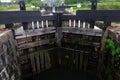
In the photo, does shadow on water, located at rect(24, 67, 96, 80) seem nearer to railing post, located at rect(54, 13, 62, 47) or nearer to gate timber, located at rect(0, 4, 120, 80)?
gate timber, located at rect(0, 4, 120, 80)

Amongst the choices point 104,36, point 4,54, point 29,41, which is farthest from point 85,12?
point 4,54

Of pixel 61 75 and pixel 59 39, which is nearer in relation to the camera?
pixel 61 75

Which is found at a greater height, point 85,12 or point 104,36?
point 85,12

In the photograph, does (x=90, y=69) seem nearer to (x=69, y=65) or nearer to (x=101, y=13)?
(x=69, y=65)

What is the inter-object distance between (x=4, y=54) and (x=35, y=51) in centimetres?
444

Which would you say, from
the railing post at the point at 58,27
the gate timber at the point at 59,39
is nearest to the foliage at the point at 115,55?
the gate timber at the point at 59,39

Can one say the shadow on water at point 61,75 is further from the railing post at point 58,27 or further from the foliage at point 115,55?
the foliage at point 115,55

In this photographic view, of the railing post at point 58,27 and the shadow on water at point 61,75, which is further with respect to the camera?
the railing post at point 58,27

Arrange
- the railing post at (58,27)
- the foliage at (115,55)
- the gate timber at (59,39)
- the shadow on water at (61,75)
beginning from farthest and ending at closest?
the railing post at (58,27) → the shadow on water at (61,75) → the gate timber at (59,39) → the foliage at (115,55)

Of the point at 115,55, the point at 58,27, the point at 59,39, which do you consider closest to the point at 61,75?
the point at 59,39

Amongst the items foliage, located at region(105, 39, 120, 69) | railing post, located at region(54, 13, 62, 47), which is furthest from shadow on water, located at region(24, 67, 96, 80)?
foliage, located at region(105, 39, 120, 69)

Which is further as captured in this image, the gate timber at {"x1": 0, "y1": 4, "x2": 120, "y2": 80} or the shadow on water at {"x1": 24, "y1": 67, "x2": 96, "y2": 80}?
the shadow on water at {"x1": 24, "y1": 67, "x2": 96, "y2": 80}

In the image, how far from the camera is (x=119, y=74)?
885cm

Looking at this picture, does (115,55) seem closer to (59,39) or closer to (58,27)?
(59,39)
